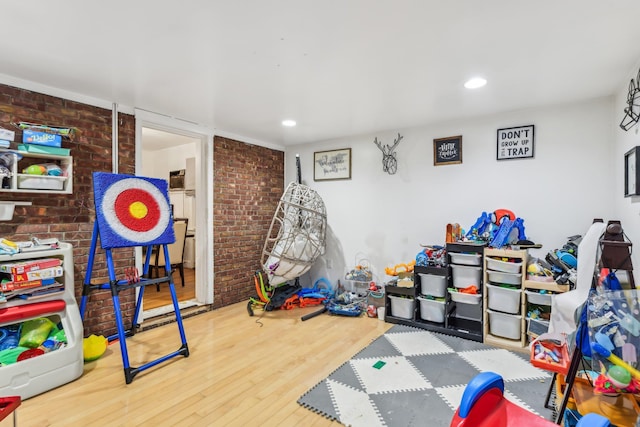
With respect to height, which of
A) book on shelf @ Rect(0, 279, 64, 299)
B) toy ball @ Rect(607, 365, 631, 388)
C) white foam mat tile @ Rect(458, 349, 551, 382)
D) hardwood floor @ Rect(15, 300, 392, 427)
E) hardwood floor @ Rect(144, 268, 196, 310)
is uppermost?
book on shelf @ Rect(0, 279, 64, 299)

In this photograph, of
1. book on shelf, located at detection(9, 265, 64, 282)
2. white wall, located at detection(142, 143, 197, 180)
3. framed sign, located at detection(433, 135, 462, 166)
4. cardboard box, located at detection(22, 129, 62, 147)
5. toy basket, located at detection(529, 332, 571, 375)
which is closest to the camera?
toy basket, located at detection(529, 332, 571, 375)

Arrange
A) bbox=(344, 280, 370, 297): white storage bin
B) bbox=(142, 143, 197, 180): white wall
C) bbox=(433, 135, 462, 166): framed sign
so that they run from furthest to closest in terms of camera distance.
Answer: bbox=(142, 143, 197, 180): white wall
bbox=(344, 280, 370, 297): white storage bin
bbox=(433, 135, 462, 166): framed sign

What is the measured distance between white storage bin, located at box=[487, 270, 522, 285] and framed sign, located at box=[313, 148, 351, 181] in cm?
211

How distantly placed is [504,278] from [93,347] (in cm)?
351

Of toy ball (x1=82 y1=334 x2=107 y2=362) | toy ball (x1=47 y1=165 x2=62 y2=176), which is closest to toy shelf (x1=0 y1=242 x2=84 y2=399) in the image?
toy ball (x1=82 y1=334 x2=107 y2=362)

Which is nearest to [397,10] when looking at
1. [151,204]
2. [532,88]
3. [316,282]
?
[532,88]

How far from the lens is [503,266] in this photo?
2.87 m

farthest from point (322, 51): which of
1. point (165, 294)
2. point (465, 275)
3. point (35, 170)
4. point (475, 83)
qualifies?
point (165, 294)

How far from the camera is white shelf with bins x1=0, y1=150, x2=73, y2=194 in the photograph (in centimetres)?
230

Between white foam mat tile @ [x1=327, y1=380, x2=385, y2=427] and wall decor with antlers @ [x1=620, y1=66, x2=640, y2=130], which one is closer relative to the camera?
white foam mat tile @ [x1=327, y1=380, x2=385, y2=427]

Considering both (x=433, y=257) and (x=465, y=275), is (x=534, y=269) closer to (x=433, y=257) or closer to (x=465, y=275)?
(x=465, y=275)

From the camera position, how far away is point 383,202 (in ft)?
13.4

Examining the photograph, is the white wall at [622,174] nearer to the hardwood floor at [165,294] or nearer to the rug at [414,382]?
the rug at [414,382]

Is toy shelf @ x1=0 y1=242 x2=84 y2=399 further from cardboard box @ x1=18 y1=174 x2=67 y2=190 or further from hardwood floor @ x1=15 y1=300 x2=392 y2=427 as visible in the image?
cardboard box @ x1=18 y1=174 x2=67 y2=190
